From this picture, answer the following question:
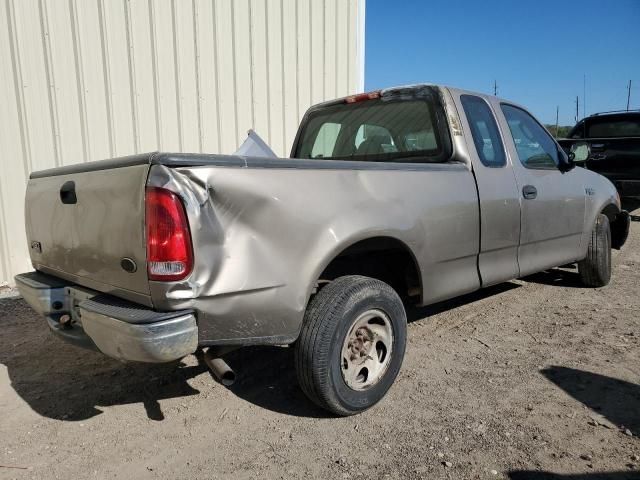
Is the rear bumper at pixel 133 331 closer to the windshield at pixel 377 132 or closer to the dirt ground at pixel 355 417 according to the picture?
the dirt ground at pixel 355 417

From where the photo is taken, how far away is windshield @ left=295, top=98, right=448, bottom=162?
3.48 meters

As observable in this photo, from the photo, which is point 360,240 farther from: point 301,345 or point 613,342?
point 613,342

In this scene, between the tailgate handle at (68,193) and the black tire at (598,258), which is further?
the black tire at (598,258)

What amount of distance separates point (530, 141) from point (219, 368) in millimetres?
3252

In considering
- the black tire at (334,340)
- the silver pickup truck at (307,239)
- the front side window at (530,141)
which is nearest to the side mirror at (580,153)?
the front side window at (530,141)

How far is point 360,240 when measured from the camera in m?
2.54

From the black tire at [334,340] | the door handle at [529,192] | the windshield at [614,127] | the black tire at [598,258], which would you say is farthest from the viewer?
the windshield at [614,127]

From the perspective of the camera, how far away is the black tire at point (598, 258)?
4789mm

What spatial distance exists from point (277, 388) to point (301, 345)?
752 mm

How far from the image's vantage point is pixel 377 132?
12.6ft

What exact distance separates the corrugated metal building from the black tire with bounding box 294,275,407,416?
4.37 m

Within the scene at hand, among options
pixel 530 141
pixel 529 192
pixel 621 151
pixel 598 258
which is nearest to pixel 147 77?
pixel 530 141

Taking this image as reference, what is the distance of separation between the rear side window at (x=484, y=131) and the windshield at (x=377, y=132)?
0.96 ft

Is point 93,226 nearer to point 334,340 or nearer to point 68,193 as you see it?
point 68,193
